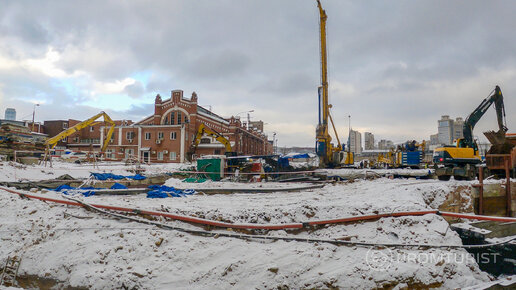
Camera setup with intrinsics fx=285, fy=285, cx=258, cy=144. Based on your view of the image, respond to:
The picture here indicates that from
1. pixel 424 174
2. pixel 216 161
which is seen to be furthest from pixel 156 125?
pixel 424 174

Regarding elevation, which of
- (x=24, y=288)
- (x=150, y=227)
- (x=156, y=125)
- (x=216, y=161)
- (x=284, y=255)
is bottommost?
(x=24, y=288)

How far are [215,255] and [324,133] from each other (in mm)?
15600

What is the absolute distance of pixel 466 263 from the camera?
210 inches

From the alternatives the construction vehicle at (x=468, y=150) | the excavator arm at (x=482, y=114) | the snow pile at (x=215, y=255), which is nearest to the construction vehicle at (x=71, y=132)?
the snow pile at (x=215, y=255)

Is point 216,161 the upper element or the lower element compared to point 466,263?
upper

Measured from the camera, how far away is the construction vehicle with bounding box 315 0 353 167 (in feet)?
62.7

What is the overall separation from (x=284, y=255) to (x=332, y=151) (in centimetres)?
1544

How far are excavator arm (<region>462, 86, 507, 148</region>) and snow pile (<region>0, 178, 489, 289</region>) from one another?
12.9m

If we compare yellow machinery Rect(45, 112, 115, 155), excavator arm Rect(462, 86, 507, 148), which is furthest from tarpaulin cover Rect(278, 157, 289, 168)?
yellow machinery Rect(45, 112, 115, 155)

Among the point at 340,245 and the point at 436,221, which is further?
the point at 436,221

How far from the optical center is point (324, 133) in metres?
19.4

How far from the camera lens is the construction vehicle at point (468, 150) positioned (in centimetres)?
1376

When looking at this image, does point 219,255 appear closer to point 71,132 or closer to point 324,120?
point 324,120

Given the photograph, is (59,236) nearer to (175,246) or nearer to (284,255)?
(175,246)
